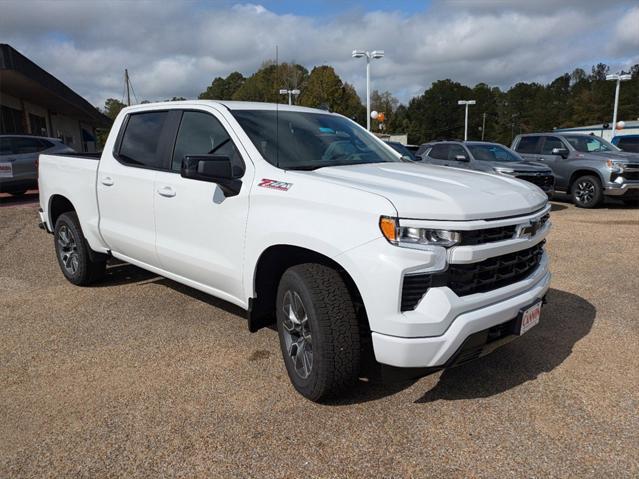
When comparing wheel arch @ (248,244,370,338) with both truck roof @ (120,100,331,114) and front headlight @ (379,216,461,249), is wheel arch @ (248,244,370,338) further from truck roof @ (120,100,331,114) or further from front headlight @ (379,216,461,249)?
truck roof @ (120,100,331,114)

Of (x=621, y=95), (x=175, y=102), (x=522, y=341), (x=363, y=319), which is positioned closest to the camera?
(x=363, y=319)

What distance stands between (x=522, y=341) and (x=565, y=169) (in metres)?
9.88

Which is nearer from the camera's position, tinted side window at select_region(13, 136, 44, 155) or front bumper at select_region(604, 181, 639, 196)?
front bumper at select_region(604, 181, 639, 196)

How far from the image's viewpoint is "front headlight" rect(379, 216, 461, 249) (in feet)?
8.45

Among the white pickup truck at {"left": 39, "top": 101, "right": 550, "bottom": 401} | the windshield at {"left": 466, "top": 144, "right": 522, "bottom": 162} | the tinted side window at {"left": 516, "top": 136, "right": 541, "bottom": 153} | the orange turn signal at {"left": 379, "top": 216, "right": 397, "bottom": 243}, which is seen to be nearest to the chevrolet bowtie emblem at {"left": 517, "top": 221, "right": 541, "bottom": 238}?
the white pickup truck at {"left": 39, "top": 101, "right": 550, "bottom": 401}

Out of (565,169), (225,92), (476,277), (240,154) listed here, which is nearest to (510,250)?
(476,277)

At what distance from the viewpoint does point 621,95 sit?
7706 centimetres

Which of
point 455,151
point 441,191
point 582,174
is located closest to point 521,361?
point 441,191

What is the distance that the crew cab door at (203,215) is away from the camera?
344cm

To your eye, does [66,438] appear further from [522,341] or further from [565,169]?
[565,169]

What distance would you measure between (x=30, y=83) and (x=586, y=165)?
18.5m

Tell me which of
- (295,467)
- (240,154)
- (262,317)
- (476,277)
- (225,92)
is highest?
(225,92)

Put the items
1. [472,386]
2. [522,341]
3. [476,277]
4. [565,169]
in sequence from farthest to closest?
[565,169] < [522,341] < [472,386] < [476,277]

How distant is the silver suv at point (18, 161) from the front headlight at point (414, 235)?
13.1 metres
